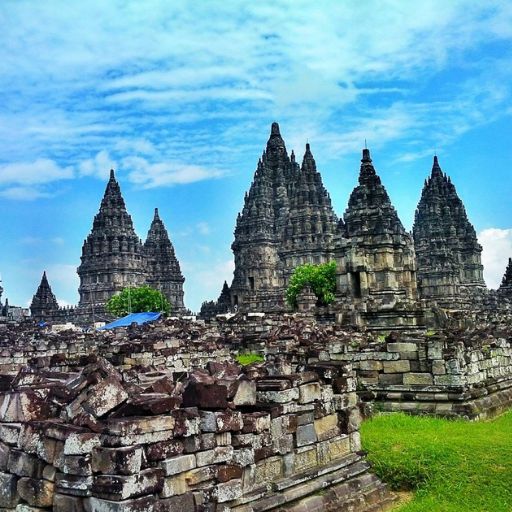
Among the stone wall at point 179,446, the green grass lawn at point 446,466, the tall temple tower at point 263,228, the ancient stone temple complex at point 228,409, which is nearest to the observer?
the stone wall at point 179,446

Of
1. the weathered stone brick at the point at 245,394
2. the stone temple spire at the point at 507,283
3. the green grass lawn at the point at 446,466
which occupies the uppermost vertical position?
the stone temple spire at the point at 507,283

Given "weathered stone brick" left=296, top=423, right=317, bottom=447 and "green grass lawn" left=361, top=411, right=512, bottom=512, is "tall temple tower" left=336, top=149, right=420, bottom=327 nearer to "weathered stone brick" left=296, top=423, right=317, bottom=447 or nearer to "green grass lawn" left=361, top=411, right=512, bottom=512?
"green grass lawn" left=361, top=411, right=512, bottom=512

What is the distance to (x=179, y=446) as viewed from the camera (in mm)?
6086

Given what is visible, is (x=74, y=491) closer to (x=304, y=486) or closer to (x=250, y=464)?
(x=250, y=464)

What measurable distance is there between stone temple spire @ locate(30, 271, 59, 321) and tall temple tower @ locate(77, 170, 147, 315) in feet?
21.5

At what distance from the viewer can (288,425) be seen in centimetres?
754

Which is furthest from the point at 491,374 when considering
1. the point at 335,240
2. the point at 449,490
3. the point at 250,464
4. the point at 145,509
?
the point at 335,240

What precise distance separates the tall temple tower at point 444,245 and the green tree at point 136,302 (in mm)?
30690

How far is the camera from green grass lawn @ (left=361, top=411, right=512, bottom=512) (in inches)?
312

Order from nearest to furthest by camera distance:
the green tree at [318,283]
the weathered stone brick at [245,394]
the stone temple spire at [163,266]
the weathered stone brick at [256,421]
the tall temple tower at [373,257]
Result: 1. the weathered stone brick at [256,421]
2. the weathered stone brick at [245,394]
3. the tall temple tower at [373,257]
4. the green tree at [318,283]
5. the stone temple spire at [163,266]

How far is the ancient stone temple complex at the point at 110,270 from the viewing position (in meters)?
85.1

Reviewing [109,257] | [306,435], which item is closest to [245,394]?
[306,435]

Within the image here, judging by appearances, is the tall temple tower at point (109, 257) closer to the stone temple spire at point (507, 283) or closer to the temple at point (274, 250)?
the temple at point (274, 250)

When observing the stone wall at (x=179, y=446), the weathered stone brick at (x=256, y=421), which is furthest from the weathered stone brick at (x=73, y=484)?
the weathered stone brick at (x=256, y=421)
